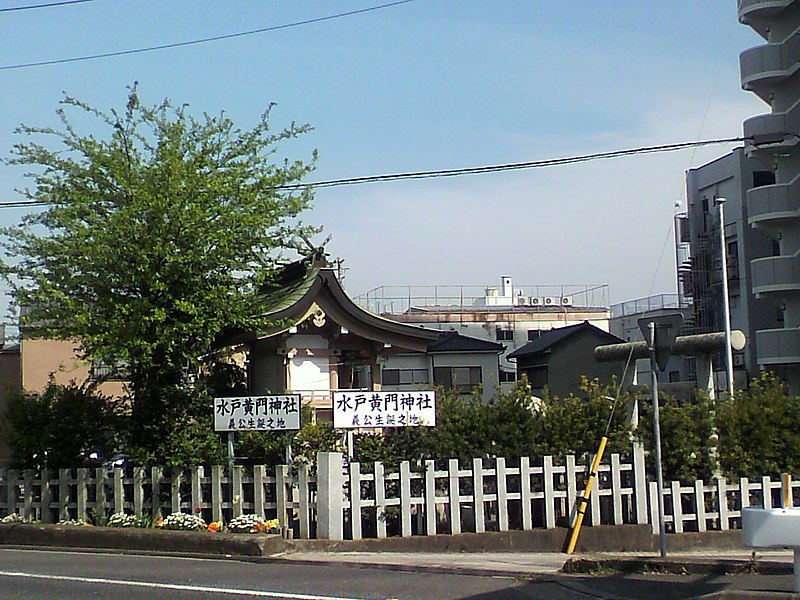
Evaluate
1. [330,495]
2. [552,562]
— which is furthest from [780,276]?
[330,495]

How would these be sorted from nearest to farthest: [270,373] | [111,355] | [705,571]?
[705,571] < [111,355] < [270,373]

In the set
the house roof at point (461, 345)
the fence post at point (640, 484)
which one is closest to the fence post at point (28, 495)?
the fence post at point (640, 484)

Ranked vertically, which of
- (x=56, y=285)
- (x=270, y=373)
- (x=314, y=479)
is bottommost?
(x=314, y=479)

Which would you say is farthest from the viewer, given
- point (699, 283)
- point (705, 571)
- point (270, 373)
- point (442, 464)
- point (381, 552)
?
point (699, 283)

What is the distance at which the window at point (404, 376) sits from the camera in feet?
147

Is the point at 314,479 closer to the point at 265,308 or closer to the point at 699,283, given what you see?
the point at 265,308

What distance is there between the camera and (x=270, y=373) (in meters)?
18.8

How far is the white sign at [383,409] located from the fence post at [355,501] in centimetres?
77

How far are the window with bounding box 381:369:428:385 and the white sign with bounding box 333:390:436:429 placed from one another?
30073mm

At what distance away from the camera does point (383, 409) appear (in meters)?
14.4

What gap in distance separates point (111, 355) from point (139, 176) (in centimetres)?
287

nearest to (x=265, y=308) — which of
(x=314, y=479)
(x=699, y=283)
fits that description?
(x=314, y=479)

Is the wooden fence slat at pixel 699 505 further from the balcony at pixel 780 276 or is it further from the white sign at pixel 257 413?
the balcony at pixel 780 276

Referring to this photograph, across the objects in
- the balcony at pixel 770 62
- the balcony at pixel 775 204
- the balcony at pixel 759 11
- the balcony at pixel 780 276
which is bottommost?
the balcony at pixel 780 276
